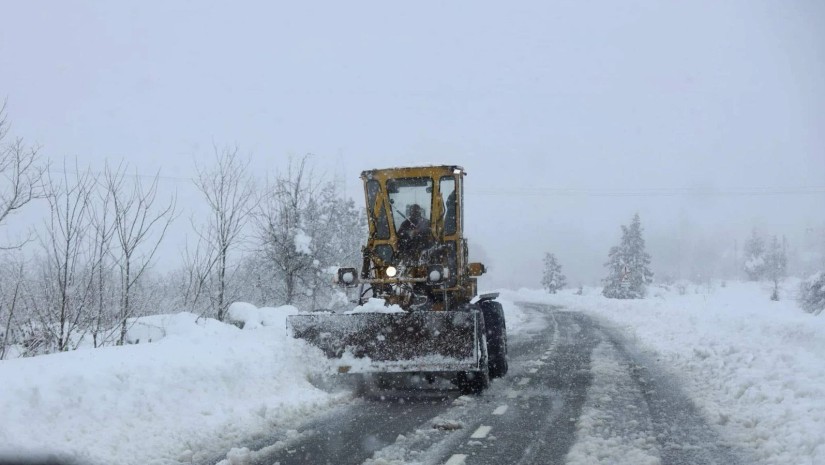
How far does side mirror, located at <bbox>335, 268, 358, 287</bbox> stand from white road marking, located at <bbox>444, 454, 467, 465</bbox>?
5130 mm

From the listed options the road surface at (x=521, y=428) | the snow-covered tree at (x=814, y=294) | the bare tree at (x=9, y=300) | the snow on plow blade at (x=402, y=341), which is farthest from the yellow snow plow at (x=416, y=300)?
the snow-covered tree at (x=814, y=294)

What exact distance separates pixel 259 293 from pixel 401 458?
21713mm

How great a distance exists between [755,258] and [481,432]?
11717 cm

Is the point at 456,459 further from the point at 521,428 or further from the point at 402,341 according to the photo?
the point at 402,341

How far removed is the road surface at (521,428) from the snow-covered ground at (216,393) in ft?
1.06

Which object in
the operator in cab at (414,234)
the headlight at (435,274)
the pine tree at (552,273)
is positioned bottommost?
the pine tree at (552,273)

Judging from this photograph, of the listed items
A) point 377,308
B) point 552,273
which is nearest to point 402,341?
point 377,308

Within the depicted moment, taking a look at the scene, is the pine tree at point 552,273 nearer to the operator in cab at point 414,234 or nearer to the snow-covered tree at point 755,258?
the snow-covered tree at point 755,258

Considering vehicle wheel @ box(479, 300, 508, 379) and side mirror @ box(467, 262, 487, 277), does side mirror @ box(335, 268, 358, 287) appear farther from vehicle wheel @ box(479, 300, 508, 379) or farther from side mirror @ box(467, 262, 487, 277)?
vehicle wheel @ box(479, 300, 508, 379)

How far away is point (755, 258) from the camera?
11100 centimetres

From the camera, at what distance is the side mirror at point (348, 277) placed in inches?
417

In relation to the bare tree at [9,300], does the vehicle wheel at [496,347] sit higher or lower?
lower

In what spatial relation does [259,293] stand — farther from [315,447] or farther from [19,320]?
[315,447]

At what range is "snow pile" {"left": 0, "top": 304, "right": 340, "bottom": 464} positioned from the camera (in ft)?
17.8
